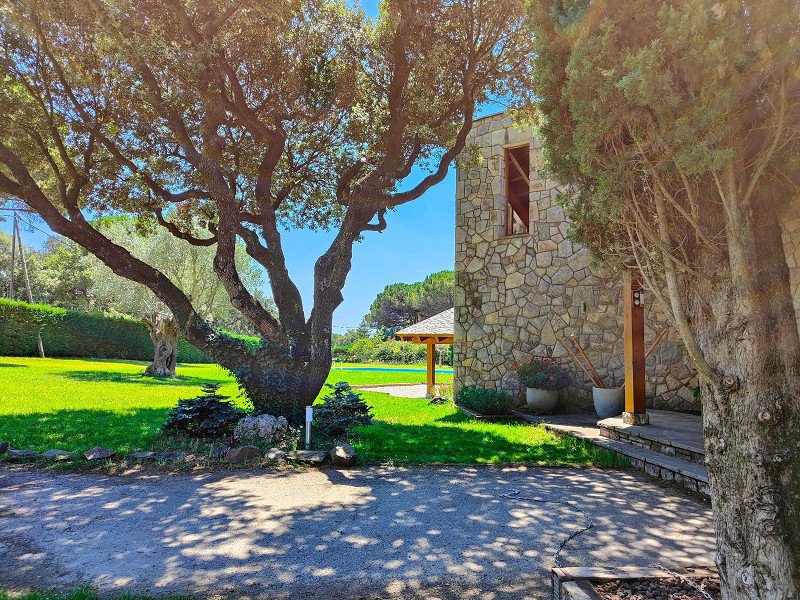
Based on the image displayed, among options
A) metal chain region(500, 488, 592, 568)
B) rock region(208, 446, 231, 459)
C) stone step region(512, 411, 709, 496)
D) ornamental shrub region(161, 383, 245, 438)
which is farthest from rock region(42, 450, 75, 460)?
stone step region(512, 411, 709, 496)

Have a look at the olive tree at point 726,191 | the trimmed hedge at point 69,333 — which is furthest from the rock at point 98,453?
the trimmed hedge at point 69,333

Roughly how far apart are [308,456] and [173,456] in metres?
1.55

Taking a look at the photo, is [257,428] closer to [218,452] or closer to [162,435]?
[218,452]

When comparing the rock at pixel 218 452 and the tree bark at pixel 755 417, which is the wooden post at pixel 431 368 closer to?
the rock at pixel 218 452

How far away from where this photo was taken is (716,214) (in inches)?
87.7

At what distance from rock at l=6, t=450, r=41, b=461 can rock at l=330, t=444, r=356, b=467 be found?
333 cm

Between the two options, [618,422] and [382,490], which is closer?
[382,490]

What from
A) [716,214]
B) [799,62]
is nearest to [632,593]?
[716,214]

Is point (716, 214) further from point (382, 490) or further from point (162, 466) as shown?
point (162, 466)

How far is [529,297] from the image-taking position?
33.0 ft

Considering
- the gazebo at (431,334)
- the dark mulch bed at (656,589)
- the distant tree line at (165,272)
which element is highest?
the distant tree line at (165,272)

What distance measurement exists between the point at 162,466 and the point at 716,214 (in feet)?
18.2

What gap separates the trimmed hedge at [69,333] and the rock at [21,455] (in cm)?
1254

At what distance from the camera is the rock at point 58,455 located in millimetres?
5195
